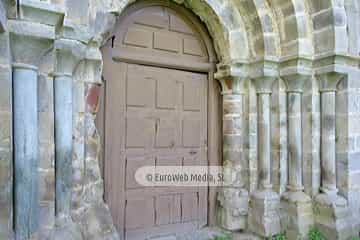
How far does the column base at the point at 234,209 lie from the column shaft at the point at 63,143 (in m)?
1.49

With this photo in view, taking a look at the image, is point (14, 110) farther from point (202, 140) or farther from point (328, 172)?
point (328, 172)

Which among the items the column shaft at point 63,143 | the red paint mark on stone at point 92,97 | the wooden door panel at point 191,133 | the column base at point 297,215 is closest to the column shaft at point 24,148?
the column shaft at point 63,143

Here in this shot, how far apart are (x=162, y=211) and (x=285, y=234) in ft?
3.75

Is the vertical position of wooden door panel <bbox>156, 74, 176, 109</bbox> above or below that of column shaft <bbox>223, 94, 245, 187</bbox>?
above

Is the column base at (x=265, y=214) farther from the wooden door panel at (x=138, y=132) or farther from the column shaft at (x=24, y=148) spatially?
the column shaft at (x=24, y=148)

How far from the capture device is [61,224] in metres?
1.74

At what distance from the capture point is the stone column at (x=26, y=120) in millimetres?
1459

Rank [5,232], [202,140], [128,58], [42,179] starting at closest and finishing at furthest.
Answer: [5,232]
[42,179]
[128,58]
[202,140]

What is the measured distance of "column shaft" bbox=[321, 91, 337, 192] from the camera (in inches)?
102

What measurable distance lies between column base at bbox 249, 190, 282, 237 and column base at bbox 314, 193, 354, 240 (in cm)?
36

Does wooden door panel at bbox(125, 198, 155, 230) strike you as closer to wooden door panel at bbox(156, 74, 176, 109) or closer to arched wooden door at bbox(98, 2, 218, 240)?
arched wooden door at bbox(98, 2, 218, 240)

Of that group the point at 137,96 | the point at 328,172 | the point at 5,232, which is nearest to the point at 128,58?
the point at 137,96

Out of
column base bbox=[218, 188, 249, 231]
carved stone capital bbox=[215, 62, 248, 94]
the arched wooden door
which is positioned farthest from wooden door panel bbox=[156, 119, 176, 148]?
column base bbox=[218, 188, 249, 231]

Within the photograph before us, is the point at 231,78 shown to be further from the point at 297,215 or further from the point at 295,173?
the point at 297,215
